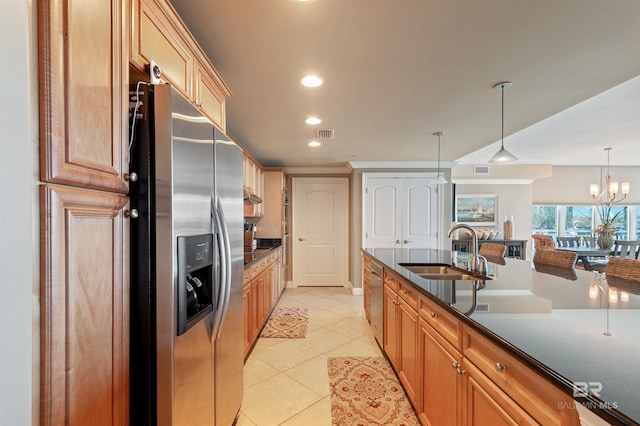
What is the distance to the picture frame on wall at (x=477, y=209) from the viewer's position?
685 centimetres

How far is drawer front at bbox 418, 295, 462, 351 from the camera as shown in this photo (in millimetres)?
1270

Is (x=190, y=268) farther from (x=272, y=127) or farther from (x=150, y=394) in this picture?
(x=272, y=127)

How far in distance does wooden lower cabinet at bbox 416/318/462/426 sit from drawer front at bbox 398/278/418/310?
0.15 meters

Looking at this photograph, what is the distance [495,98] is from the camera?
2443mm

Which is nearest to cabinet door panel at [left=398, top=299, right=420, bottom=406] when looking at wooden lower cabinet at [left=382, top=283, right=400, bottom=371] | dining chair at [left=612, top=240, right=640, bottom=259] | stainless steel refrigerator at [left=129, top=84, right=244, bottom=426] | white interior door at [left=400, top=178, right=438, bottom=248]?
wooden lower cabinet at [left=382, top=283, right=400, bottom=371]

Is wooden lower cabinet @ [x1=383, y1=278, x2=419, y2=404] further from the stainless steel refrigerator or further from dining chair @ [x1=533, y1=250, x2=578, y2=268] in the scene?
dining chair @ [x1=533, y1=250, x2=578, y2=268]

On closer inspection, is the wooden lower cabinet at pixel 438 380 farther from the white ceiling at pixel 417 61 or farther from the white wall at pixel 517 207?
the white wall at pixel 517 207

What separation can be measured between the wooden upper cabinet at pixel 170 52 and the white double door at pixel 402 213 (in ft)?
12.4

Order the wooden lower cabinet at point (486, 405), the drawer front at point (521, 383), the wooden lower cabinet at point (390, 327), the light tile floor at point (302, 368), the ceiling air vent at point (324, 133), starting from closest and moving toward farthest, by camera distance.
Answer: the drawer front at point (521, 383) < the wooden lower cabinet at point (486, 405) < the light tile floor at point (302, 368) < the wooden lower cabinet at point (390, 327) < the ceiling air vent at point (324, 133)

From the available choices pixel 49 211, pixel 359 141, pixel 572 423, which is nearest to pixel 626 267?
pixel 572 423

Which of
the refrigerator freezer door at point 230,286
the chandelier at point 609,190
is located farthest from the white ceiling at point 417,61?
the chandelier at point 609,190

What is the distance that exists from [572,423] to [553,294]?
0.98m

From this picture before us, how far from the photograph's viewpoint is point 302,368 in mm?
2535

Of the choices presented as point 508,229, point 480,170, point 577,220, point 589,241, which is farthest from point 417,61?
point 577,220
